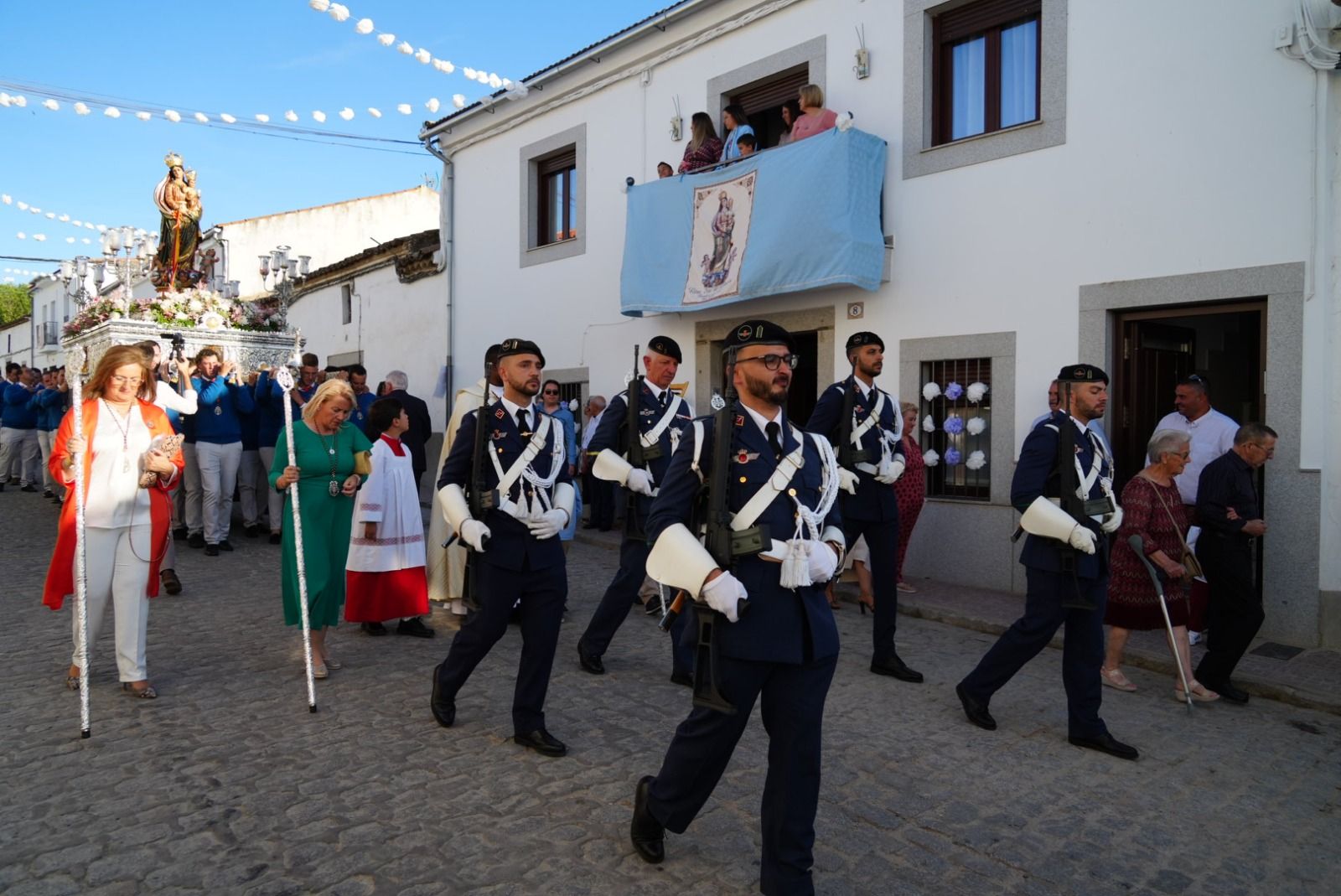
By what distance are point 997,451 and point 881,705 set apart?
4.11m

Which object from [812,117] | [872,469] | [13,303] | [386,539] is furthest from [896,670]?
[13,303]

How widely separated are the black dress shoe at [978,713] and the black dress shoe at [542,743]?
2157 millimetres

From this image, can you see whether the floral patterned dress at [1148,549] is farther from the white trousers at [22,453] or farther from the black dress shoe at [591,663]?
the white trousers at [22,453]

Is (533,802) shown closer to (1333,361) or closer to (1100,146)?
(1333,361)

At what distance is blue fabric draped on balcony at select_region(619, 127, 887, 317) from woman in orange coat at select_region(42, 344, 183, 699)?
620cm

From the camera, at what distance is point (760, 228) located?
1005 cm

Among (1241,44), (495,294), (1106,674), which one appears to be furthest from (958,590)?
(495,294)

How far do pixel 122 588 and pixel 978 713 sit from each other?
4704mm

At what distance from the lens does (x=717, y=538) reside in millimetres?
3150

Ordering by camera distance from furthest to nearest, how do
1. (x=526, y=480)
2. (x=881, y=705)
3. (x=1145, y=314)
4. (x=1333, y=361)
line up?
(x=1145, y=314) → (x=1333, y=361) → (x=881, y=705) → (x=526, y=480)

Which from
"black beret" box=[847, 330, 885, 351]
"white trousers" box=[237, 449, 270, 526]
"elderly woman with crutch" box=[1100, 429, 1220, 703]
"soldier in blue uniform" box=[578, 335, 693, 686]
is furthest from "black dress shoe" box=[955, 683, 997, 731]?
"white trousers" box=[237, 449, 270, 526]

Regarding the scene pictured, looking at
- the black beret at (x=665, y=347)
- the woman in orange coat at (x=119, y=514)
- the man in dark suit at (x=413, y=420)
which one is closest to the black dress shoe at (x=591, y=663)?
the black beret at (x=665, y=347)

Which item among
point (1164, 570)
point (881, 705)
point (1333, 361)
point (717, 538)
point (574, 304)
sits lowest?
point (881, 705)

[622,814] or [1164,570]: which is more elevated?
[1164,570]
